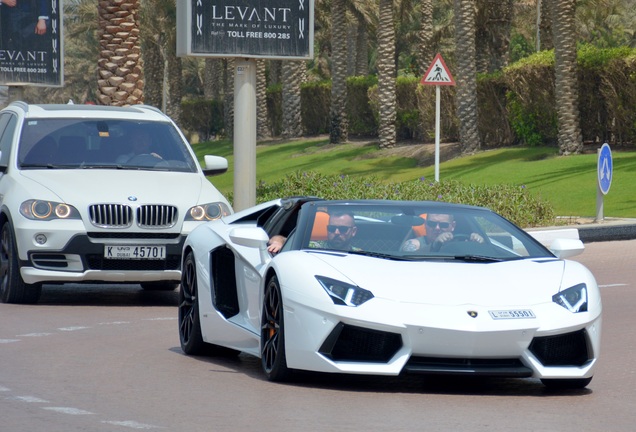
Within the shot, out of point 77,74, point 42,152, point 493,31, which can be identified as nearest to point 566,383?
point 42,152

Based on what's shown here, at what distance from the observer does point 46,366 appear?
9.48 metres

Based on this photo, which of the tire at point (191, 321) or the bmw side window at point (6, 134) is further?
the bmw side window at point (6, 134)

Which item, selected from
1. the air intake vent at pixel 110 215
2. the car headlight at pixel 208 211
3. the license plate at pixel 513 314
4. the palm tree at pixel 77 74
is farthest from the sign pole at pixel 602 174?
the palm tree at pixel 77 74

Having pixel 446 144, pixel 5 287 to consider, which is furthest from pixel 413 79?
pixel 5 287

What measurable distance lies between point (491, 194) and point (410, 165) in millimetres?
21503

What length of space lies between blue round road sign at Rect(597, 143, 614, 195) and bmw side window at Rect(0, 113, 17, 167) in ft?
35.7

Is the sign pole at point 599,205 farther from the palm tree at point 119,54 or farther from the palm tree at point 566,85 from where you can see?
the palm tree at point 566,85

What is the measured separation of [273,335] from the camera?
8.66 m

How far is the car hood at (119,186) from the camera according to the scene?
13.3 m

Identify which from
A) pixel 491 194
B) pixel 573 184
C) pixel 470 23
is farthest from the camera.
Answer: pixel 470 23

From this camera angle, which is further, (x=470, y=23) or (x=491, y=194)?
(x=470, y=23)

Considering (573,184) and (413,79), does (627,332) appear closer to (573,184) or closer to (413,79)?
(573,184)

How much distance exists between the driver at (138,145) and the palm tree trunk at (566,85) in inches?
921

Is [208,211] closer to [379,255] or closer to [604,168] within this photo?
[379,255]
